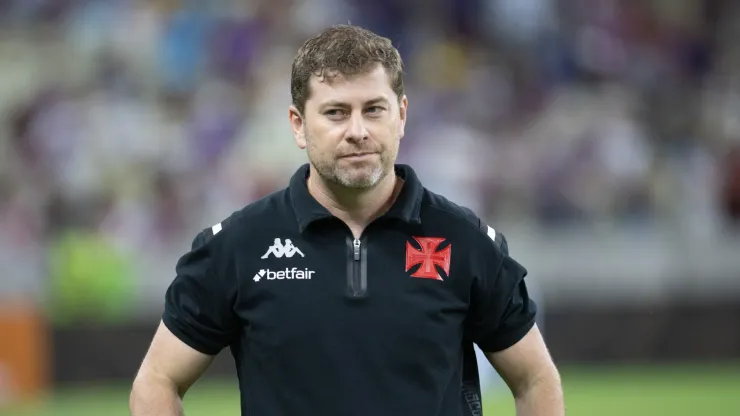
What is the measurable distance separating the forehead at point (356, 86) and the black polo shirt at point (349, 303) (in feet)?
1.07

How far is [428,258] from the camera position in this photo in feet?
11.9

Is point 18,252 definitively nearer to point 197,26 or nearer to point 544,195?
point 197,26

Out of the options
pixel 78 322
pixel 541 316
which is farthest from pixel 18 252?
pixel 541 316

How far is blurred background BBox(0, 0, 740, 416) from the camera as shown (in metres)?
11.0

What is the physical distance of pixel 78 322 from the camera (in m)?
11.0

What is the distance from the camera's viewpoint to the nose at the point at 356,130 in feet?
11.4

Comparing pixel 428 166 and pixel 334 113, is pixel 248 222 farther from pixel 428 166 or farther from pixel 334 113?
pixel 428 166

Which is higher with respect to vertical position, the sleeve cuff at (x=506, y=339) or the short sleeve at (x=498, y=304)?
the short sleeve at (x=498, y=304)

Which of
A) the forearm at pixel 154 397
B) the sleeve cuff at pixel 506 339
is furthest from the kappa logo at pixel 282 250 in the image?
the sleeve cuff at pixel 506 339

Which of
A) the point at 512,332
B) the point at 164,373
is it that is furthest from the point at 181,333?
the point at 512,332

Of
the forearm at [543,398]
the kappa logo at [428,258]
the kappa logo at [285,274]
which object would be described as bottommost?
the forearm at [543,398]

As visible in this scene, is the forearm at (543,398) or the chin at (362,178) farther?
the forearm at (543,398)

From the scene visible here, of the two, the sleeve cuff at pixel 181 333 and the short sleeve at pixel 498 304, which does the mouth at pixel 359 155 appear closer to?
the short sleeve at pixel 498 304

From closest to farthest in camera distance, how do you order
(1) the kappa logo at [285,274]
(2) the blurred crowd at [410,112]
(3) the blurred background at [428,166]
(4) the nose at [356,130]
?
(4) the nose at [356,130] < (1) the kappa logo at [285,274] < (3) the blurred background at [428,166] < (2) the blurred crowd at [410,112]
